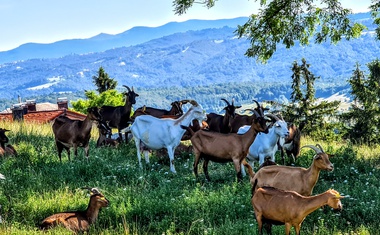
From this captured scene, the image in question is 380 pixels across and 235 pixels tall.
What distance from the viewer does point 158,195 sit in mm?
11602

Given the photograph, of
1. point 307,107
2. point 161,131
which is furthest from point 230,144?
point 307,107

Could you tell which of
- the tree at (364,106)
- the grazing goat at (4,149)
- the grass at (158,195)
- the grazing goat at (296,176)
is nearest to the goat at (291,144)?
the grass at (158,195)

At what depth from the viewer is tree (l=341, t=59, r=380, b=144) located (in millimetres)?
43438

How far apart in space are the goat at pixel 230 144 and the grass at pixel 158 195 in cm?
60

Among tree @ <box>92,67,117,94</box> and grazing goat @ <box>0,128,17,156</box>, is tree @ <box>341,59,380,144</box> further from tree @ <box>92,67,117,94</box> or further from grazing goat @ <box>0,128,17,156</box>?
tree @ <box>92,67,117,94</box>

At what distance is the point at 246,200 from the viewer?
11.1m

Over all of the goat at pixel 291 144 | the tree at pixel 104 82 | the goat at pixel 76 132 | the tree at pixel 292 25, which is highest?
the tree at pixel 292 25

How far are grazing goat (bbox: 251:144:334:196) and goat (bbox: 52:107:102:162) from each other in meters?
6.23

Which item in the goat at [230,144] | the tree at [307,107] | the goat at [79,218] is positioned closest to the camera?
the goat at [79,218]

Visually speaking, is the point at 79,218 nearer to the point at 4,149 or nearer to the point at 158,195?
the point at 158,195

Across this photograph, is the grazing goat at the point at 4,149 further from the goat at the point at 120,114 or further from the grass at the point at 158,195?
the goat at the point at 120,114

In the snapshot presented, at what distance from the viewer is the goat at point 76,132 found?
1512 centimetres

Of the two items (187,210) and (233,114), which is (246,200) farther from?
(233,114)

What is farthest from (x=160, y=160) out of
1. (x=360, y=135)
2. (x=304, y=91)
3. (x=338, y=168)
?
(x=304, y=91)
